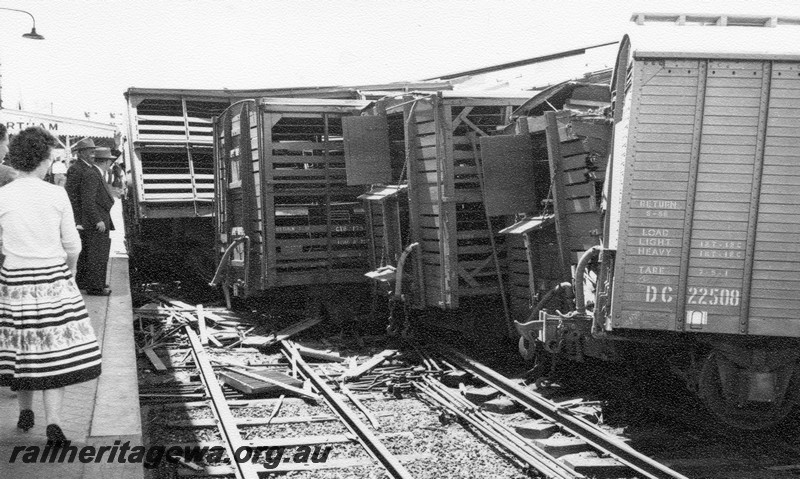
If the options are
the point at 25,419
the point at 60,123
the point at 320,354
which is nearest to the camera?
the point at 25,419

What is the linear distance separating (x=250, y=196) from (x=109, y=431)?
7286 millimetres

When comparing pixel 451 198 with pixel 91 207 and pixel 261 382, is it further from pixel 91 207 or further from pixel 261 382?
pixel 91 207

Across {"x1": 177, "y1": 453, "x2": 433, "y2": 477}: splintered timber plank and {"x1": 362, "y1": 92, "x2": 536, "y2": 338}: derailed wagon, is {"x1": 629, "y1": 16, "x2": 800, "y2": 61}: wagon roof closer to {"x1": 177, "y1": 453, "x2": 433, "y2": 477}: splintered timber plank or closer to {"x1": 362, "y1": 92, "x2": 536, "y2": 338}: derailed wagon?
{"x1": 362, "y1": 92, "x2": 536, "y2": 338}: derailed wagon

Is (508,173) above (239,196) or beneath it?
above

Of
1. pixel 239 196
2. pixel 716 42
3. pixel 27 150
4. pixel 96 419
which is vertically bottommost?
pixel 96 419

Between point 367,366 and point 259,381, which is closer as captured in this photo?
point 259,381

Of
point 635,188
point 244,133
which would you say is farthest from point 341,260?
point 635,188

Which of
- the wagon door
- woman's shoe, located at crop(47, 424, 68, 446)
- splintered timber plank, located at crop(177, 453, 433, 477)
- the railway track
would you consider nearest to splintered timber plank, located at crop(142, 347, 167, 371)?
the railway track

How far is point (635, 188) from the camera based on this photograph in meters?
6.69

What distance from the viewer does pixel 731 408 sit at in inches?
270

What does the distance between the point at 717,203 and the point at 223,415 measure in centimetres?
480

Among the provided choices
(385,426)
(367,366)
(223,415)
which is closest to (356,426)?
(385,426)

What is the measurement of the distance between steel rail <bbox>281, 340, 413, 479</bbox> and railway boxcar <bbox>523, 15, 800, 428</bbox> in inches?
86.3

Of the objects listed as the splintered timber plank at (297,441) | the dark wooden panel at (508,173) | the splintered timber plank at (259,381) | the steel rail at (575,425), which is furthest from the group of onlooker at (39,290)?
the dark wooden panel at (508,173)
